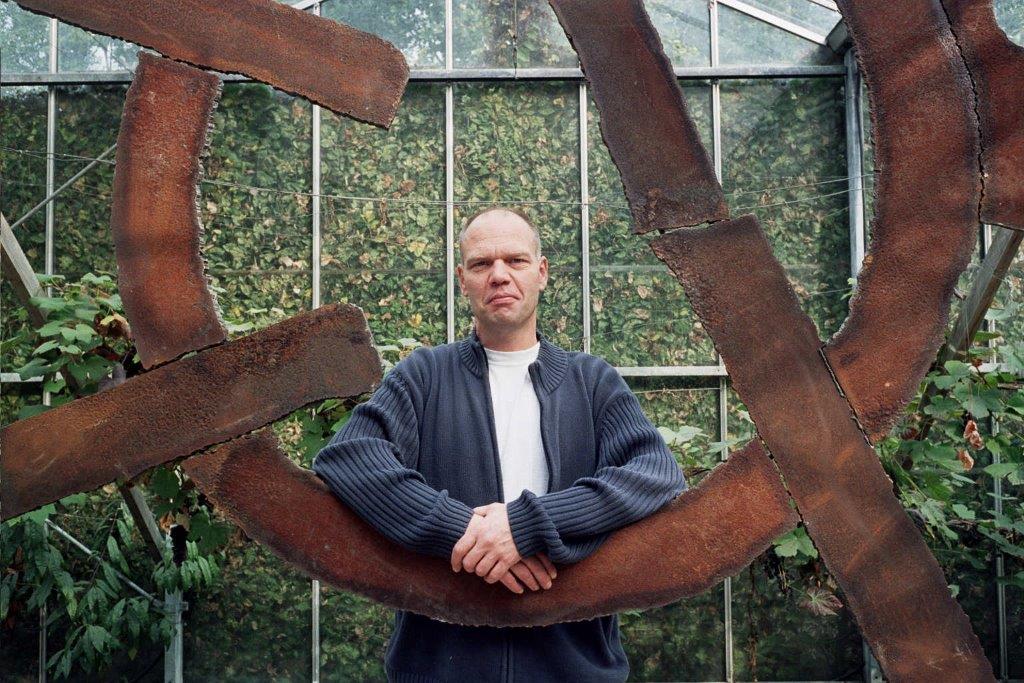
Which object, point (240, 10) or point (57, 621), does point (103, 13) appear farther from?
point (57, 621)

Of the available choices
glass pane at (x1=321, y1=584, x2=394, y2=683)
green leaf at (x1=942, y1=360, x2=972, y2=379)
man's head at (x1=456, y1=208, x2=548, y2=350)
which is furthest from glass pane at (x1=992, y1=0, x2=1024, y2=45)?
glass pane at (x1=321, y1=584, x2=394, y2=683)

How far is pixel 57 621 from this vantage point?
4867mm

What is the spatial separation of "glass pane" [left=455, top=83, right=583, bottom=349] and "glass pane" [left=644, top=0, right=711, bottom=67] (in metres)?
0.54

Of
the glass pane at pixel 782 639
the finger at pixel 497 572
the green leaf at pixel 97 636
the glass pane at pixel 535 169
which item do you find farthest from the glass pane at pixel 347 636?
the finger at pixel 497 572

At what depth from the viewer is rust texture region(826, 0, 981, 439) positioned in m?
1.81

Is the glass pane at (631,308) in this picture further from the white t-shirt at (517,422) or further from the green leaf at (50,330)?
the white t-shirt at (517,422)

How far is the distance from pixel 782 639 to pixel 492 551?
12.5 feet

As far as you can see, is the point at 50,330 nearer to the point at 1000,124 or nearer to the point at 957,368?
the point at 1000,124

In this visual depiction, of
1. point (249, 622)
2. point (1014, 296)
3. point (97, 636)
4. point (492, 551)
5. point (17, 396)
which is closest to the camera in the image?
point (492, 551)

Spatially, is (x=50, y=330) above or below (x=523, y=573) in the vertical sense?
above

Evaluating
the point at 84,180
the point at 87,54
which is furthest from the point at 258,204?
the point at 87,54

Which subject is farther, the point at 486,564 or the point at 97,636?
the point at 97,636

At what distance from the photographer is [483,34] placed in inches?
200

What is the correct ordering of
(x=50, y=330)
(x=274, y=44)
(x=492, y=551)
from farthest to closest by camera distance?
(x=50, y=330)
(x=274, y=44)
(x=492, y=551)
